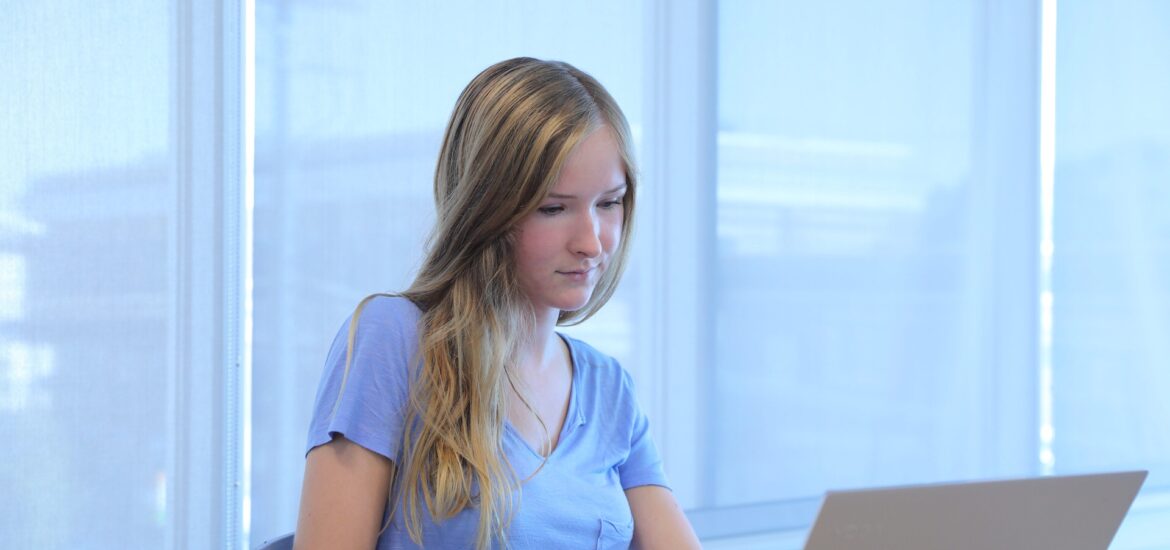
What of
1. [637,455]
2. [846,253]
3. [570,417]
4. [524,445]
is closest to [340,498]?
[524,445]

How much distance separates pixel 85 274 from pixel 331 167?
437 mm

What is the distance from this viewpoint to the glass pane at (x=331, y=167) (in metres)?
1.82

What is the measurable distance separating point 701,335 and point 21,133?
4.44ft

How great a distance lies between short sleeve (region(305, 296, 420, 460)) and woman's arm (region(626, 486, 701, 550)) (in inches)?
15.7

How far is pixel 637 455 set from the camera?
1512 millimetres

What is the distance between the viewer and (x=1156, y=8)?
2875 mm

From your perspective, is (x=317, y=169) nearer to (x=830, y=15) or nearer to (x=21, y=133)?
(x=21, y=133)

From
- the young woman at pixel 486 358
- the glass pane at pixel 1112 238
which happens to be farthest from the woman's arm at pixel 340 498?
the glass pane at pixel 1112 238

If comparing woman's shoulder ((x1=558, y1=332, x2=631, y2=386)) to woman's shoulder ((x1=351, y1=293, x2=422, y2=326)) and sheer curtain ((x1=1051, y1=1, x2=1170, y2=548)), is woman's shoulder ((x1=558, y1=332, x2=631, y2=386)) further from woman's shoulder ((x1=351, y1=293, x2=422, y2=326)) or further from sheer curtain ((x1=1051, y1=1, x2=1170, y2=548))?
sheer curtain ((x1=1051, y1=1, x2=1170, y2=548))

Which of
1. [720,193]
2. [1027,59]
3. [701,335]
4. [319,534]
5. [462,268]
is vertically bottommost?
[319,534]

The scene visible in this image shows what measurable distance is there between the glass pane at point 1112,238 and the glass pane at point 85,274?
2.19m

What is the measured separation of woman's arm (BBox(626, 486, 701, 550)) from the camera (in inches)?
57.6

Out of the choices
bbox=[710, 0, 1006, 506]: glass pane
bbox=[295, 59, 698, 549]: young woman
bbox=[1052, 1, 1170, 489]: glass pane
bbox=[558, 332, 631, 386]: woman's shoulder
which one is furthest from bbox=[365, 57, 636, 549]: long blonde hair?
bbox=[1052, 1, 1170, 489]: glass pane

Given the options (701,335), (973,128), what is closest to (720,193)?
(701,335)
